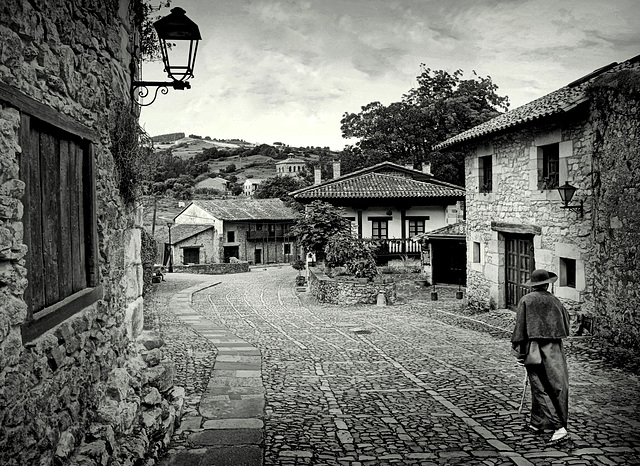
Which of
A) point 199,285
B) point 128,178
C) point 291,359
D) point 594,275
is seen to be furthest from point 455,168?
point 128,178

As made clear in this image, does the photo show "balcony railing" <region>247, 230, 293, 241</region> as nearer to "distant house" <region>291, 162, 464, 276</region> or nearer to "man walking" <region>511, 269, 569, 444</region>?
"distant house" <region>291, 162, 464, 276</region>

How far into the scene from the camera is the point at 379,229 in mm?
29406

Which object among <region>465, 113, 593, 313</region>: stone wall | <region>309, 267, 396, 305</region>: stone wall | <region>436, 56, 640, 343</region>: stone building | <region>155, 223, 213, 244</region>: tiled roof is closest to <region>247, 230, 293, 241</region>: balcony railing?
<region>155, 223, 213, 244</region>: tiled roof

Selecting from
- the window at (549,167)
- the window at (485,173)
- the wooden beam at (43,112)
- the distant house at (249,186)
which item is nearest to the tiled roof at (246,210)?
the distant house at (249,186)

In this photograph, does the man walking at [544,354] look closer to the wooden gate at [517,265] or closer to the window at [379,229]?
the wooden gate at [517,265]

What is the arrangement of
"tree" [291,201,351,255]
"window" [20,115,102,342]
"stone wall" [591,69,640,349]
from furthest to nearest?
"tree" [291,201,351,255] < "stone wall" [591,69,640,349] < "window" [20,115,102,342]

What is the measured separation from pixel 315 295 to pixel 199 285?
22.1 ft

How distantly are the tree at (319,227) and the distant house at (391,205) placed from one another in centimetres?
610

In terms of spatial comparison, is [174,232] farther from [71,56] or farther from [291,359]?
[71,56]

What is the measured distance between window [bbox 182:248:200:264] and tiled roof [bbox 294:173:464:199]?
70.9ft

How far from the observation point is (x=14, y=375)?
2.95 meters

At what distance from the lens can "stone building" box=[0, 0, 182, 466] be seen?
3.02m

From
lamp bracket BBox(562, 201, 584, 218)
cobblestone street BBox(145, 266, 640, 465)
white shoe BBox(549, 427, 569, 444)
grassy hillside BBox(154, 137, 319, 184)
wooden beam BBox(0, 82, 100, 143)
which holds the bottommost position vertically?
cobblestone street BBox(145, 266, 640, 465)

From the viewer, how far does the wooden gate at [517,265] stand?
13.6 metres
